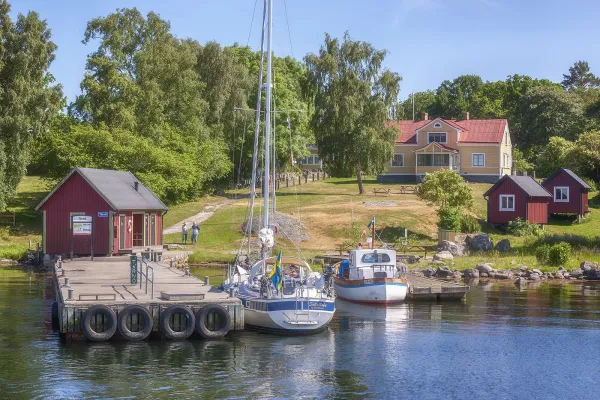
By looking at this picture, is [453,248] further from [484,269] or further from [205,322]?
[205,322]

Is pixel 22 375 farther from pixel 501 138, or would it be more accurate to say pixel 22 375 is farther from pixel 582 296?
pixel 501 138

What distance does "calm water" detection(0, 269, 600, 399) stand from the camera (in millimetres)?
26766

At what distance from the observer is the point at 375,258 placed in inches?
1800

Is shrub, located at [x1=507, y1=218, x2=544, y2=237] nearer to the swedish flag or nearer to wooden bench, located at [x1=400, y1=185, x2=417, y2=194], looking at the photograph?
wooden bench, located at [x1=400, y1=185, x2=417, y2=194]

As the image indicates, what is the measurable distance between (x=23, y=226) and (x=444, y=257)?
34.9 metres

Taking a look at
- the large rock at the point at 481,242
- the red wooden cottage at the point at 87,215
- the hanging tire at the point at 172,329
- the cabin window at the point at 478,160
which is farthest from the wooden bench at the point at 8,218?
the cabin window at the point at 478,160

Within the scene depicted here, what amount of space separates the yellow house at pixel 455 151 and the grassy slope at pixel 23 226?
3957cm

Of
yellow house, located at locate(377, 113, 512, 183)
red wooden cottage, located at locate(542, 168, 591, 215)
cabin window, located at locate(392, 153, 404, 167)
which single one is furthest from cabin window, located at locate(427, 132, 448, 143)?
red wooden cottage, located at locate(542, 168, 591, 215)

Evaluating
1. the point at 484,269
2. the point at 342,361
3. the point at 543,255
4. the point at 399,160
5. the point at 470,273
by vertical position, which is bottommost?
the point at 342,361

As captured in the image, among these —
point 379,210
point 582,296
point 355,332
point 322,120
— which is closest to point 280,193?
point 322,120

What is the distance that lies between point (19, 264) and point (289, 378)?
3784 centimetres

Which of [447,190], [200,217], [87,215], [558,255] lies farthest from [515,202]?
[87,215]

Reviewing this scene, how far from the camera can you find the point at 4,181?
219 feet

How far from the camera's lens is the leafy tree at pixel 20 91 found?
6525 cm
